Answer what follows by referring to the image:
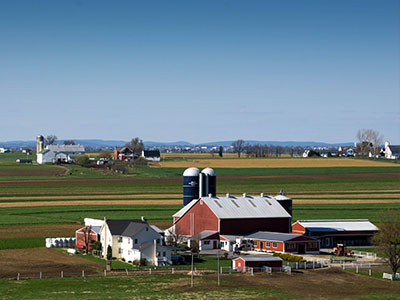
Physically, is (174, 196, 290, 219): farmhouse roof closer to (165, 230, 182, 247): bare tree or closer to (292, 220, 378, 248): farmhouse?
(292, 220, 378, 248): farmhouse

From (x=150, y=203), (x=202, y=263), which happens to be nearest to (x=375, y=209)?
(x=150, y=203)

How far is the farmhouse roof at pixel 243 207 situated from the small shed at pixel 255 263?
618 inches

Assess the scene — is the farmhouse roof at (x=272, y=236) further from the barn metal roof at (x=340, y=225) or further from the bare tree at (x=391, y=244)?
the bare tree at (x=391, y=244)

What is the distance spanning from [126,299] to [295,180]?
108180 mm

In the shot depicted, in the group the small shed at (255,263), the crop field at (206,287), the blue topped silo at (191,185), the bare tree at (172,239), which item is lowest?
the crop field at (206,287)

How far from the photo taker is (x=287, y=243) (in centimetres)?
7538

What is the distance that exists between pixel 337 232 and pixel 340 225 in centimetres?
252

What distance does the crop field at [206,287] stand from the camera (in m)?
52.6

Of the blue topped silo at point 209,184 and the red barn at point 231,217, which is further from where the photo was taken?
the blue topped silo at point 209,184

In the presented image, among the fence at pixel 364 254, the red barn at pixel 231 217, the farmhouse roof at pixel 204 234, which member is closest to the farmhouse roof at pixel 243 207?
the red barn at pixel 231 217

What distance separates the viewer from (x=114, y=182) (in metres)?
153

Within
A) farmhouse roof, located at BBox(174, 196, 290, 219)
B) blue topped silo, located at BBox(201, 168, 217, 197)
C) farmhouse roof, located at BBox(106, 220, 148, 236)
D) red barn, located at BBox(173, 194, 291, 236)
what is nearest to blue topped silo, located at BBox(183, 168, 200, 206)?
blue topped silo, located at BBox(201, 168, 217, 197)

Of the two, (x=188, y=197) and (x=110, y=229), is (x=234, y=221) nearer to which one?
(x=188, y=197)

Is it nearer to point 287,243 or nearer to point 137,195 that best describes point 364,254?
point 287,243
